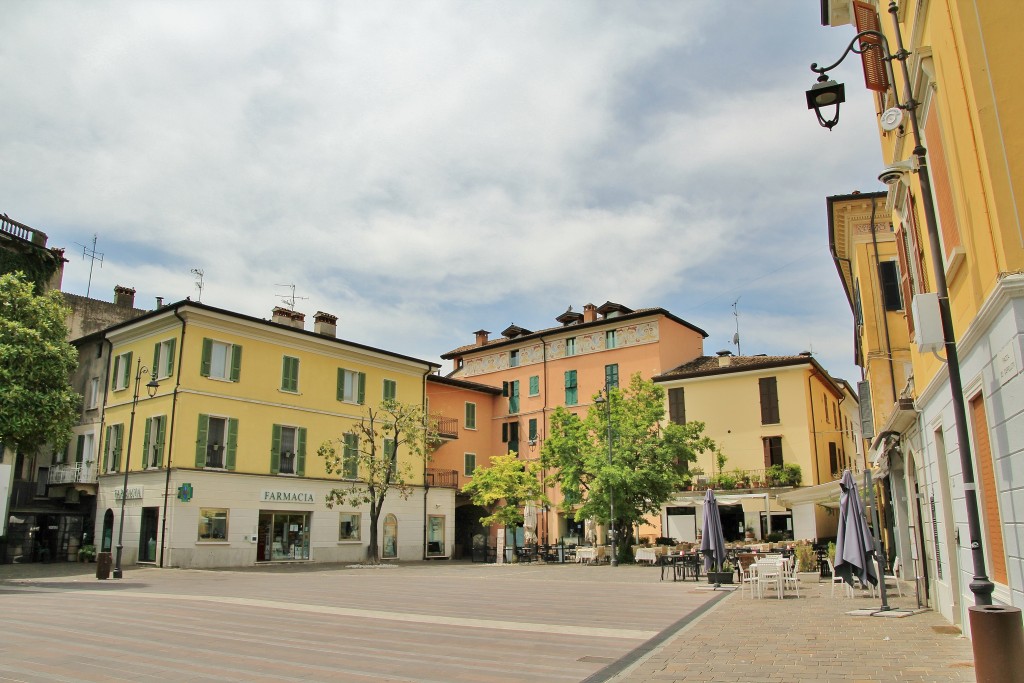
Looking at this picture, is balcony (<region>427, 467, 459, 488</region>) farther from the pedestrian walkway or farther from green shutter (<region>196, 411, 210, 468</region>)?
the pedestrian walkway

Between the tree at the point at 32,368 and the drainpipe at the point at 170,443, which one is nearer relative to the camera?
the tree at the point at 32,368

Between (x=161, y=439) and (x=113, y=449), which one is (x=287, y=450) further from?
(x=113, y=449)

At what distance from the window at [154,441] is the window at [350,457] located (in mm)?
7245

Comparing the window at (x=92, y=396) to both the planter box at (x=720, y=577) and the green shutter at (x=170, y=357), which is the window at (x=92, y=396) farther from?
the planter box at (x=720, y=577)

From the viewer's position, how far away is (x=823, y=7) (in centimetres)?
1380

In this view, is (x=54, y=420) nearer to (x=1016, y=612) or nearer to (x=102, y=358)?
(x=102, y=358)

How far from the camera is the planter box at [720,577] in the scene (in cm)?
A: 1830

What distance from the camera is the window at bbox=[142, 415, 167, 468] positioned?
27.8m

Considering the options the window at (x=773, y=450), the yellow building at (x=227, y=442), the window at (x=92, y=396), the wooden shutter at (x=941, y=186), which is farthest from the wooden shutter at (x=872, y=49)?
the window at (x=92, y=396)

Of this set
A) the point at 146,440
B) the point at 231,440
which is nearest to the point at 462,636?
the point at 231,440

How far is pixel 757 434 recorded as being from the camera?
37.3 meters

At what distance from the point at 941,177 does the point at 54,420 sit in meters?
27.9

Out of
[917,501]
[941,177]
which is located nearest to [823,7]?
[941,177]

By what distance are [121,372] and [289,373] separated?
265 inches
